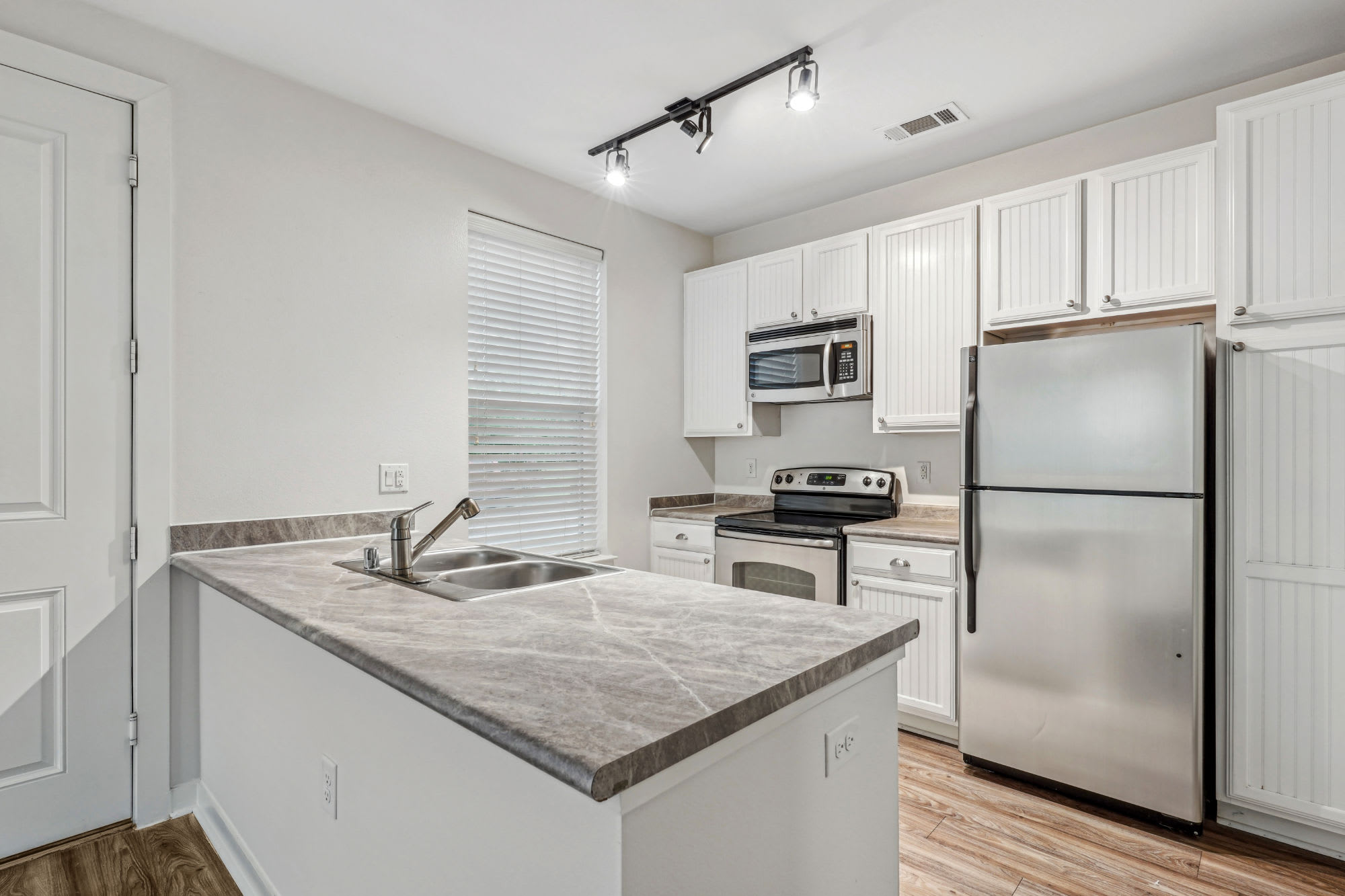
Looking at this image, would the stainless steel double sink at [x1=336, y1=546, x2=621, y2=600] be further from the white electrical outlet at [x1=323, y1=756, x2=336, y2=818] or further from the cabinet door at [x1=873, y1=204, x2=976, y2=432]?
the cabinet door at [x1=873, y1=204, x2=976, y2=432]

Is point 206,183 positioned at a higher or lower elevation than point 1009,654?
higher

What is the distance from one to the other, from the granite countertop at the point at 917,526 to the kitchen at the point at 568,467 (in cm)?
4

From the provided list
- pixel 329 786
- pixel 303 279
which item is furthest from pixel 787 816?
pixel 303 279

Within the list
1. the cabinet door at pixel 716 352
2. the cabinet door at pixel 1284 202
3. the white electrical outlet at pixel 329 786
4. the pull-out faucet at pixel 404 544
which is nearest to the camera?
the white electrical outlet at pixel 329 786

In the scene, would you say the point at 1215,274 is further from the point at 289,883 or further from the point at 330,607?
the point at 289,883

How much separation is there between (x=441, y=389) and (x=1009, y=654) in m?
2.49

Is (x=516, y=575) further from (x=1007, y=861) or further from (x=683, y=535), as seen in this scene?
(x=1007, y=861)

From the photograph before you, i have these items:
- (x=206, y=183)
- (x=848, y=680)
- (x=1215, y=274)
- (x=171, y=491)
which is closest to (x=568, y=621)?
(x=848, y=680)

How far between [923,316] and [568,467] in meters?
1.88

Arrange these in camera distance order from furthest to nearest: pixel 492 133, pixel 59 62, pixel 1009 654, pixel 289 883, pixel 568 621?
pixel 492 133, pixel 1009 654, pixel 59 62, pixel 289 883, pixel 568 621

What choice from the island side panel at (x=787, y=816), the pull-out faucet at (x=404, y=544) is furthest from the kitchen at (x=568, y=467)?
→ the pull-out faucet at (x=404, y=544)

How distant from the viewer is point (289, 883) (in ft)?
5.34

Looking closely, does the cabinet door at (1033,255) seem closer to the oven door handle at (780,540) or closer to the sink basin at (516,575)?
the oven door handle at (780,540)

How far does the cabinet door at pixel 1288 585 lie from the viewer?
6.48 ft
